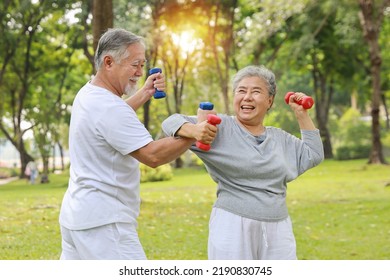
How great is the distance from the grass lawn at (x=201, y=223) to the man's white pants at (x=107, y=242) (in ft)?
14.5

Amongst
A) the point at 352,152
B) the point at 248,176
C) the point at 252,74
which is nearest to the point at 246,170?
the point at 248,176

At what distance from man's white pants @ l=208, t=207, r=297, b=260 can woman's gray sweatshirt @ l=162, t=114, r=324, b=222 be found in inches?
1.5

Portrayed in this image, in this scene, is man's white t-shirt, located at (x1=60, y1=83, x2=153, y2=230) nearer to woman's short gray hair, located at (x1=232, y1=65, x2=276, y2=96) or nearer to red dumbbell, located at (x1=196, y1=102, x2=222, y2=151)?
red dumbbell, located at (x1=196, y1=102, x2=222, y2=151)

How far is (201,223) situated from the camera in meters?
10.6

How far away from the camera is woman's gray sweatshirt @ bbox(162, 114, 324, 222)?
3.30 m

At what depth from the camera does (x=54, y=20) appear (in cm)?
2861

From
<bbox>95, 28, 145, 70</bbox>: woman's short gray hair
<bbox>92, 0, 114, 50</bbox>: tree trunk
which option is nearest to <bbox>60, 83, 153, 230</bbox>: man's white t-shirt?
<bbox>95, 28, 145, 70</bbox>: woman's short gray hair

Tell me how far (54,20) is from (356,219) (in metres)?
20.6

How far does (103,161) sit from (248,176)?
0.70 m

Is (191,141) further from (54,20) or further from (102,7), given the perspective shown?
(54,20)

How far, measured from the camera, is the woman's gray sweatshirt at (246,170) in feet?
10.8
